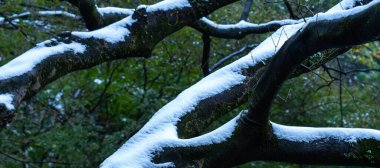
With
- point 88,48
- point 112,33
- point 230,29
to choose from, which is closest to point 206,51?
point 230,29

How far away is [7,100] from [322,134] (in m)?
1.79

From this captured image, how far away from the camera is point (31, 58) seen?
11.9 feet

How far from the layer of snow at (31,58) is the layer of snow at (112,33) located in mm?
123

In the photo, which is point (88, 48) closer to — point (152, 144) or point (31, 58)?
point (31, 58)

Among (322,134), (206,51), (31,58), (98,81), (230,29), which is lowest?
(98,81)

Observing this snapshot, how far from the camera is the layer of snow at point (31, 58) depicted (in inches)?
133

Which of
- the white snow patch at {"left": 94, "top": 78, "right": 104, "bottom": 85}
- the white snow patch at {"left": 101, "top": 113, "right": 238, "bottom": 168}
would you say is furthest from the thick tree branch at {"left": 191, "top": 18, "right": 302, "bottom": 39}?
the white snow patch at {"left": 94, "top": 78, "right": 104, "bottom": 85}

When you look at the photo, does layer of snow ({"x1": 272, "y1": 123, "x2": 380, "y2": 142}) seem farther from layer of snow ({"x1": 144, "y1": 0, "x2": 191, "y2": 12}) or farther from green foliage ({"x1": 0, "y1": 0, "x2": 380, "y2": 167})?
green foliage ({"x1": 0, "y1": 0, "x2": 380, "y2": 167})

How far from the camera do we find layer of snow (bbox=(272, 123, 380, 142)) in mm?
3346

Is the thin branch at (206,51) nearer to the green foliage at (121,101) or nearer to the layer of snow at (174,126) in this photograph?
the layer of snow at (174,126)

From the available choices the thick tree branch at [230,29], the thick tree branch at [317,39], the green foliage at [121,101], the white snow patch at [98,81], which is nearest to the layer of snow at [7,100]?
the thick tree branch at [317,39]

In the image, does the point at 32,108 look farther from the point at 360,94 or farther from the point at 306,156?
the point at 306,156

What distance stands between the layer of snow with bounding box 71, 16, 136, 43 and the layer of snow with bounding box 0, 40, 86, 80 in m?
0.12

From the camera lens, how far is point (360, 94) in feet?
36.3
